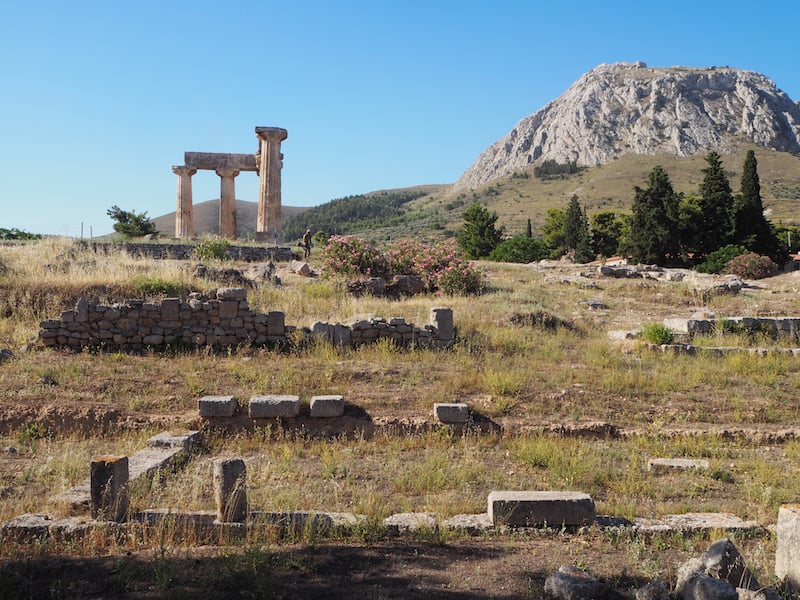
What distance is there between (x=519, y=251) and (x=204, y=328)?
36.3 meters

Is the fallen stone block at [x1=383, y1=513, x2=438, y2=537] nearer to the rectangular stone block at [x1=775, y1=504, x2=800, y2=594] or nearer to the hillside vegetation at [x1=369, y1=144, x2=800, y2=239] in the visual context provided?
the rectangular stone block at [x1=775, y1=504, x2=800, y2=594]

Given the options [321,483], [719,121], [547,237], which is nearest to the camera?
[321,483]

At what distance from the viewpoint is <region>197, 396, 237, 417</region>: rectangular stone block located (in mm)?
9250

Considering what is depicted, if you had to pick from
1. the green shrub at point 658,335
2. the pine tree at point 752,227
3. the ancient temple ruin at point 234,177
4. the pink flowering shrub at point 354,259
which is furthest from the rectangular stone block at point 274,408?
the pine tree at point 752,227

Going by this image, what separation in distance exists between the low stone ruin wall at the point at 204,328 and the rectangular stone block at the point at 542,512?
6676 mm

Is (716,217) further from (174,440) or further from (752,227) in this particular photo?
(174,440)

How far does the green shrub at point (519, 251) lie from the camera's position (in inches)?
1811

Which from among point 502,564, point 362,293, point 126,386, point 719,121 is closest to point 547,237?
point 362,293

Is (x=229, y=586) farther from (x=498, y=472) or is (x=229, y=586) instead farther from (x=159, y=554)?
(x=498, y=472)

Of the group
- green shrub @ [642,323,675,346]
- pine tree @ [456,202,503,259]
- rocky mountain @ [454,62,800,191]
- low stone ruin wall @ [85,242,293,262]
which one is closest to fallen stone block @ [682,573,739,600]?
green shrub @ [642,323,675,346]

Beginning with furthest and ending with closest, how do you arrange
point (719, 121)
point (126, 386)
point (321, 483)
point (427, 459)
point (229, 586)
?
1. point (719, 121)
2. point (126, 386)
3. point (427, 459)
4. point (321, 483)
5. point (229, 586)

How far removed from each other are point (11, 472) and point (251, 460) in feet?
8.93

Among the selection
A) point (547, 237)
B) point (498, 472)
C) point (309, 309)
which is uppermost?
point (547, 237)

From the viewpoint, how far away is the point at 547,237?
54.0 meters
